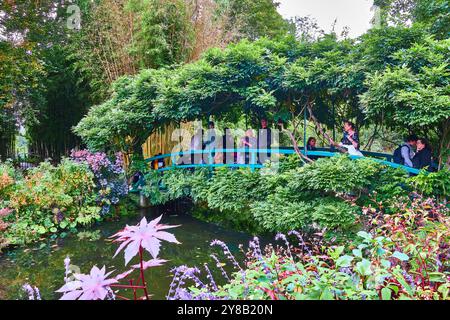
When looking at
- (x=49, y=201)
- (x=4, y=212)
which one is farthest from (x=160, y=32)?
(x=4, y=212)

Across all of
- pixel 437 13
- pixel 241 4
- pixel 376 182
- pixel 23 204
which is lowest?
pixel 23 204

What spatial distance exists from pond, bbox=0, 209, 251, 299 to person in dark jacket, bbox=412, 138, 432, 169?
2.40 m

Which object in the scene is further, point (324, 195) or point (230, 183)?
point (230, 183)

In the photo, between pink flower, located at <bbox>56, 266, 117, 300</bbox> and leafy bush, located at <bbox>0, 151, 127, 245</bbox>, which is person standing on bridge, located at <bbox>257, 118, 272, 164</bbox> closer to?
leafy bush, located at <bbox>0, 151, 127, 245</bbox>

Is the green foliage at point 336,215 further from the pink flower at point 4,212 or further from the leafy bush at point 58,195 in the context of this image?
the pink flower at point 4,212

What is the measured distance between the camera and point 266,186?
15.5 ft

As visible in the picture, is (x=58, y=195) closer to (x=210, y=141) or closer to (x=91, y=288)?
(x=210, y=141)

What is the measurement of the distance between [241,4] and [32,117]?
7631 mm

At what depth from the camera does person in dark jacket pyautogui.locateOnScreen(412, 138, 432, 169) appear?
12.7 feet

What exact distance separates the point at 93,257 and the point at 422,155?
13.7 feet

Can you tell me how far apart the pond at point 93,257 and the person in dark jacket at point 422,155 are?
7.88 feet

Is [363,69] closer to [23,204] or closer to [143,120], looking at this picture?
[143,120]
